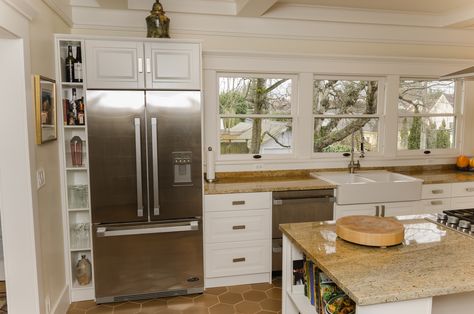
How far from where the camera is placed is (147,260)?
3.16 metres

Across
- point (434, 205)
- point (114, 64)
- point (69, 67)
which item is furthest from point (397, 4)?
point (69, 67)

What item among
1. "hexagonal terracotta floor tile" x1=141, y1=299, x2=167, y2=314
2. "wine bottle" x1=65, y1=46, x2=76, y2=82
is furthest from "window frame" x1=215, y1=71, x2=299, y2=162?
"hexagonal terracotta floor tile" x1=141, y1=299, x2=167, y2=314

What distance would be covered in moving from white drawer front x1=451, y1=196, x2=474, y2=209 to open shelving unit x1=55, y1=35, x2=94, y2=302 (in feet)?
11.9

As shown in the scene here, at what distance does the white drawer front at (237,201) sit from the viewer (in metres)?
3.29

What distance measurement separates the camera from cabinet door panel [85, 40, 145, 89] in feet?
9.66

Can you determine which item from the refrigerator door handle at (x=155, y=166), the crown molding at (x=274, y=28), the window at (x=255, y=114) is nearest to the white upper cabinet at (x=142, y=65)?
the refrigerator door handle at (x=155, y=166)

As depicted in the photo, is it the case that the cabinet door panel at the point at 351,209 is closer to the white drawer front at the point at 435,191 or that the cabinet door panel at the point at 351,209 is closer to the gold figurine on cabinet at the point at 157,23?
the white drawer front at the point at 435,191

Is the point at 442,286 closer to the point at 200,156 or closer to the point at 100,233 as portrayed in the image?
the point at 200,156

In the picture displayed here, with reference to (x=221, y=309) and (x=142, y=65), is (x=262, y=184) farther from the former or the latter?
(x=142, y=65)

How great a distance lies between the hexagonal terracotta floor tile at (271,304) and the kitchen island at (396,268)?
909 mm

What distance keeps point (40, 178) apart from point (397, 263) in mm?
2298

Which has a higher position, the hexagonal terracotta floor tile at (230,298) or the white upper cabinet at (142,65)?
the white upper cabinet at (142,65)

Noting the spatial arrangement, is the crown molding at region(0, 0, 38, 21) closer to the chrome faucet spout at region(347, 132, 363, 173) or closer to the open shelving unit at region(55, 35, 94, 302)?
the open shelving unit at region(55, 35, 94, 302)

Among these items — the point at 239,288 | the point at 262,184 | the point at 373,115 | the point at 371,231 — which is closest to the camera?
the point at 371,231
